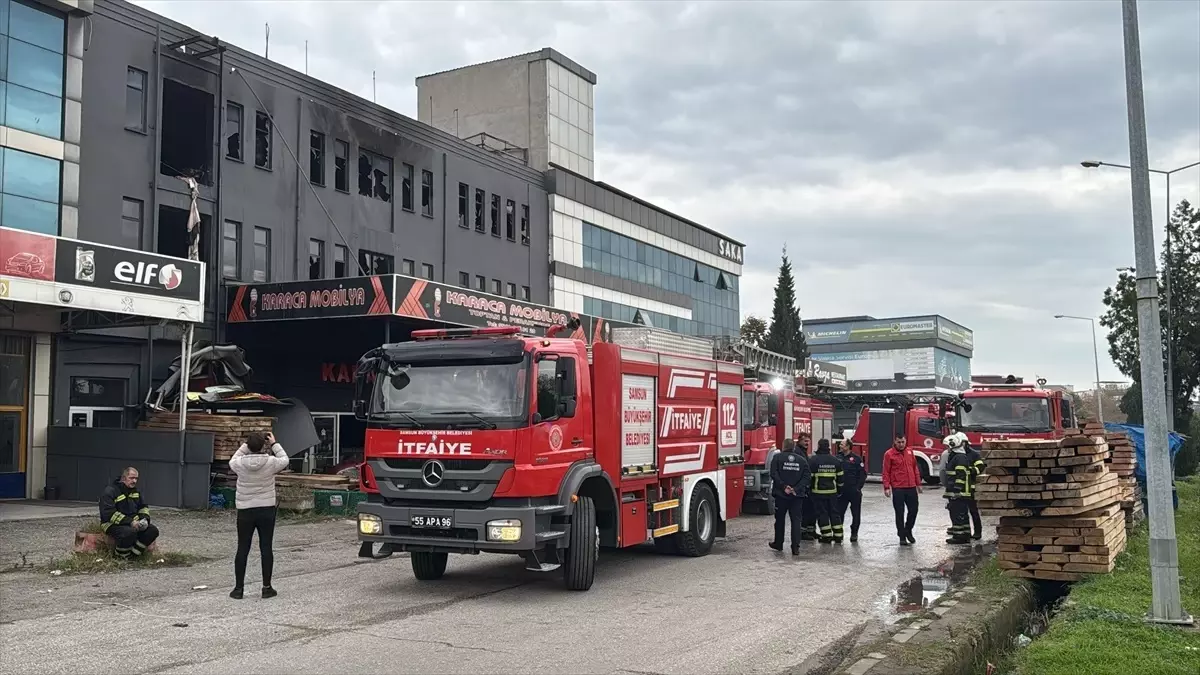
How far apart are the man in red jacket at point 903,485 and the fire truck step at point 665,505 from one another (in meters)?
4.17

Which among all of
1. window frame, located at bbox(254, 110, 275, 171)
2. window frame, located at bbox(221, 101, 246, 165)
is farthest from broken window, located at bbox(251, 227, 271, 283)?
window frame, located at bbox(221, 101, 246, 165)

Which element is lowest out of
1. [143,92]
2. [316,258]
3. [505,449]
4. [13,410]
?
[505,449]

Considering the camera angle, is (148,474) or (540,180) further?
(540,180)

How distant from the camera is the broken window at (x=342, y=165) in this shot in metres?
31.1

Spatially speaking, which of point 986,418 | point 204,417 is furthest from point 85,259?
point 986,418

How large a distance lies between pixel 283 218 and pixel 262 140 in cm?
227

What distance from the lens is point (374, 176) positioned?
32625 millimetres

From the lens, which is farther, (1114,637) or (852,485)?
(852,485)

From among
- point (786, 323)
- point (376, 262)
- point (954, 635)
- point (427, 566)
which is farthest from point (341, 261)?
point (786, 323)

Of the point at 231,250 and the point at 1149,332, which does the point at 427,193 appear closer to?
the point at 231,250

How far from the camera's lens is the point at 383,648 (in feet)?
25.9

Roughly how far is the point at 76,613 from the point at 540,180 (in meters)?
33.9

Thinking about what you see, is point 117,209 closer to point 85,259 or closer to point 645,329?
point 85,259

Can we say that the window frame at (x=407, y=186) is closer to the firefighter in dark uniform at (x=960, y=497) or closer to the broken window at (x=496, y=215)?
the broken window at (x=496, y=215)
